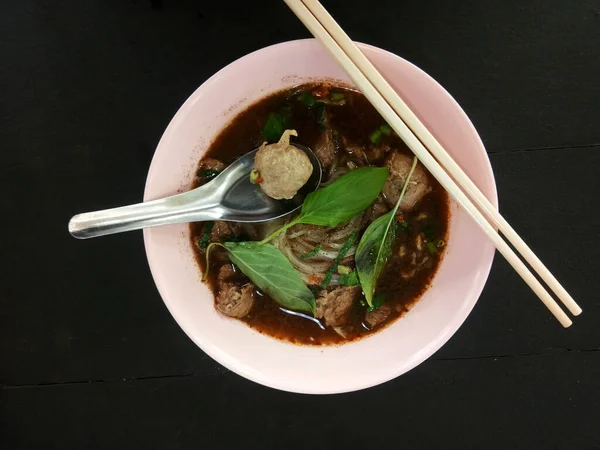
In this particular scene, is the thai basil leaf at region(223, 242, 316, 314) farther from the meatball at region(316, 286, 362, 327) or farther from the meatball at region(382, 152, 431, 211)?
the meatball at region(382, 152, 431, 211)

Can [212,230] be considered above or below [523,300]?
above

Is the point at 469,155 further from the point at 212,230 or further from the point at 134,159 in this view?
the point at 134,159

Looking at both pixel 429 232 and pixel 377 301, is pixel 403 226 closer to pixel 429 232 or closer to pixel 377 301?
pixel 429 232

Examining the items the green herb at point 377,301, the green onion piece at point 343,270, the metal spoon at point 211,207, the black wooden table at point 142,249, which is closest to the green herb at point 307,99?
the metal spoon at point 211,207

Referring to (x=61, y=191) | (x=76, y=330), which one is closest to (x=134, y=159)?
(x=61, y=191)

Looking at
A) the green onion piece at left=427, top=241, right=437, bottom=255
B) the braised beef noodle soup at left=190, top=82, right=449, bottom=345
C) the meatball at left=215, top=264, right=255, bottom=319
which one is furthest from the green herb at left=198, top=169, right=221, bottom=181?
the green onion piece at left=427, top=241, right=437, bottom=255

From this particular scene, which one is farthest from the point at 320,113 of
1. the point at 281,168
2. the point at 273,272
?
the point at 273,272
